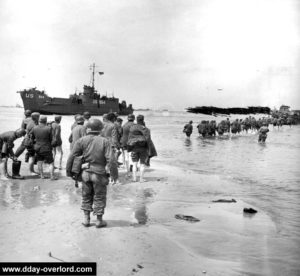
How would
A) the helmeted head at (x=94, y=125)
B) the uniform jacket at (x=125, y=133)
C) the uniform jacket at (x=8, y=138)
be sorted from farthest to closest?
the uniform jacket at (x=125, y=133)
the uniform jacket at (x=8, y=138)
the helmeted head at (x=94, y=125)

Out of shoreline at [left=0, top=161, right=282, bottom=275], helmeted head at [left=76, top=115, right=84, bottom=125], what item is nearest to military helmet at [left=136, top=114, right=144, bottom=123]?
helmeted head at [left=76, top=115, right=84, bottom=125]

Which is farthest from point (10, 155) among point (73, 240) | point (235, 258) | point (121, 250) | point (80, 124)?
point (235, 258)

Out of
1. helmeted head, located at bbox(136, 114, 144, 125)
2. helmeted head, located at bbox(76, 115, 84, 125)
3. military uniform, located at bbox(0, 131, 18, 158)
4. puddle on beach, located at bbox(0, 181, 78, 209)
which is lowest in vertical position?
puddle on beach, located at bbox(0, 181, 78, 209)

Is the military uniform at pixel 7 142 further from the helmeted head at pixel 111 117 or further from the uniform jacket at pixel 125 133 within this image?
the uniform jacket at pixel 125 133

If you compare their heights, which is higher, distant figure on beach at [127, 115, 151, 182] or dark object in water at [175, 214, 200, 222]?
distant figure on beach at [127, 115, 151, 182]

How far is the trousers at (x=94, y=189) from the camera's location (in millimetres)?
5449

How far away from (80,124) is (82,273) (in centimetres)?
608

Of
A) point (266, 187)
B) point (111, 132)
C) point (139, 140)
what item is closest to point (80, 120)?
point (111, 132)

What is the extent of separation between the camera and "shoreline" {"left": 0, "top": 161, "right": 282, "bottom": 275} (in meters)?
4.44

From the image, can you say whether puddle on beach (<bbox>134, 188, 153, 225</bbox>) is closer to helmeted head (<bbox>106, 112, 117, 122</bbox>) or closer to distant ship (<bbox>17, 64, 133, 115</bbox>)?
helmeted head (<bbox>106, 112, 117, 122</bbox>)

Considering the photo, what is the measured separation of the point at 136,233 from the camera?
18.0 ft

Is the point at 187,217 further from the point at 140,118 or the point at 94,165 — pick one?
the point at 140,118

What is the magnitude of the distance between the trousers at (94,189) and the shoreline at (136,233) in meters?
0.35

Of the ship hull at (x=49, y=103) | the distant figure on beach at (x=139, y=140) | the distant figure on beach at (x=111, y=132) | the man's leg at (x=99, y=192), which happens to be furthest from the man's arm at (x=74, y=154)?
the ship hull at (x=49, y=103)
